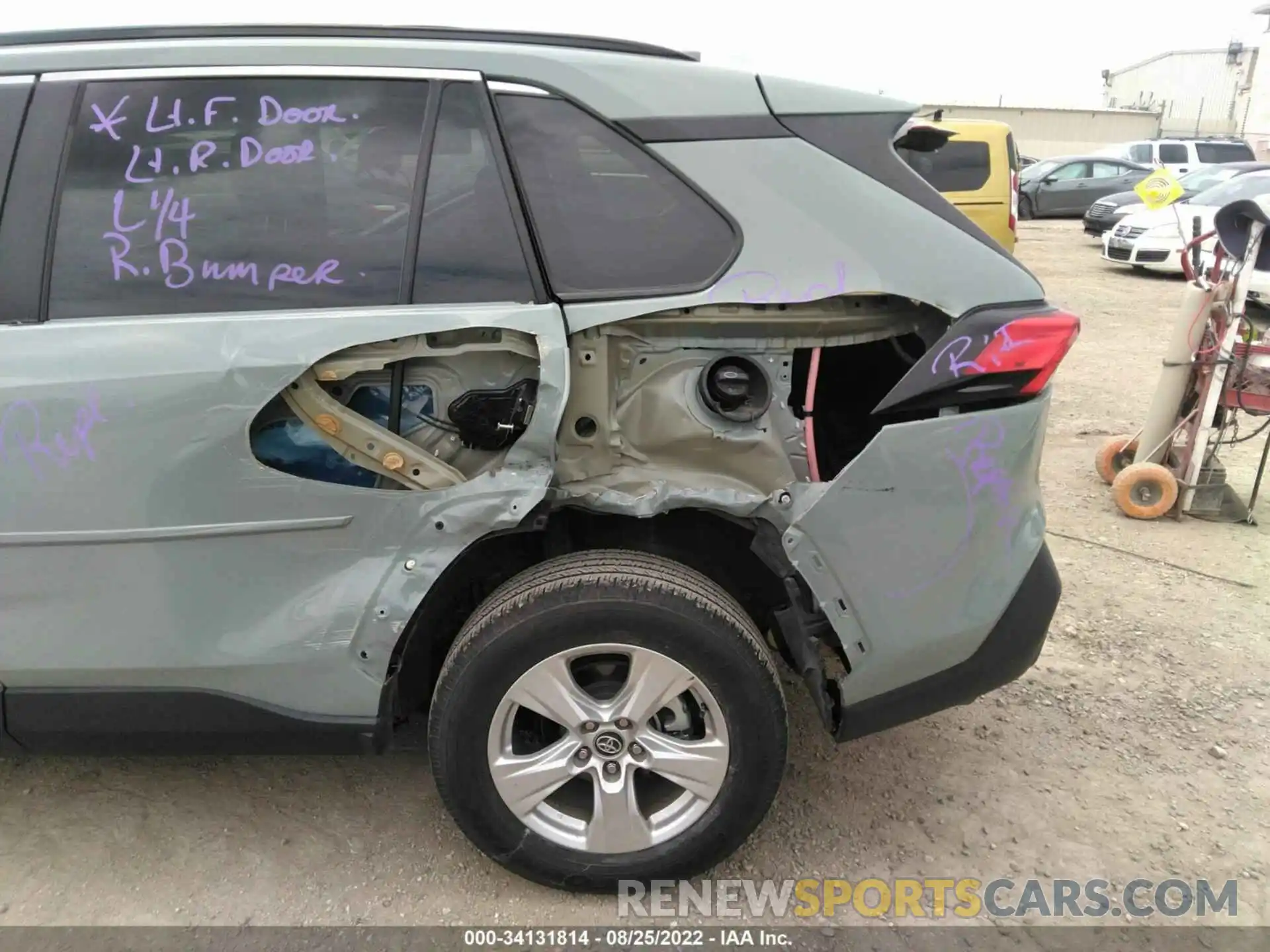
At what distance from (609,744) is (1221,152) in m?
25.1

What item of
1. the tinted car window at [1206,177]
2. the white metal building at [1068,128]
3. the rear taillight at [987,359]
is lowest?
the white metal building at [1068,128]

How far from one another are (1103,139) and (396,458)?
154 ft

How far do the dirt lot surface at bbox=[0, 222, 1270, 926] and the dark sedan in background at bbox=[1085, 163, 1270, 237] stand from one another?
11.1 meters

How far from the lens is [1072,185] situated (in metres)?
20.1

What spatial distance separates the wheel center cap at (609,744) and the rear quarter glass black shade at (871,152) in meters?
1.50

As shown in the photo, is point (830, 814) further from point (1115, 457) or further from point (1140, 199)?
point (1140, 199)

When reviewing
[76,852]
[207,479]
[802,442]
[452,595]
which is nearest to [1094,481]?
[802,442]

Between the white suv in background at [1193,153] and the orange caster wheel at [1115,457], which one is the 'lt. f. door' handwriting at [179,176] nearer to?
the orange caster wheel at [1115,457]

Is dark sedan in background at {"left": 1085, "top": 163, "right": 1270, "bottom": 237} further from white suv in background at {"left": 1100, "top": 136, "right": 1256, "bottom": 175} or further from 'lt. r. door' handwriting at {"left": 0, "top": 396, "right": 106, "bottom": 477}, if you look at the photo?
'lt. r. door' handwriting at {"left": 0, "top": 396, "right": 106, "bottom": 477}

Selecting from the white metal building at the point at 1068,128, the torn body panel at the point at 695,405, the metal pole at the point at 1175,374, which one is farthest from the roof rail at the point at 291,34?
the white metal building at the point at 1068,128

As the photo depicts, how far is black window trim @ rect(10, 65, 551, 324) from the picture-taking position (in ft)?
6.66

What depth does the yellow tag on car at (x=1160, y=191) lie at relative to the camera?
536cm

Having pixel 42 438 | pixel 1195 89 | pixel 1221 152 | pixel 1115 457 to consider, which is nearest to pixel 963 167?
pixel 1115 457

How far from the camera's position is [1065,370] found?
24.5 feet
